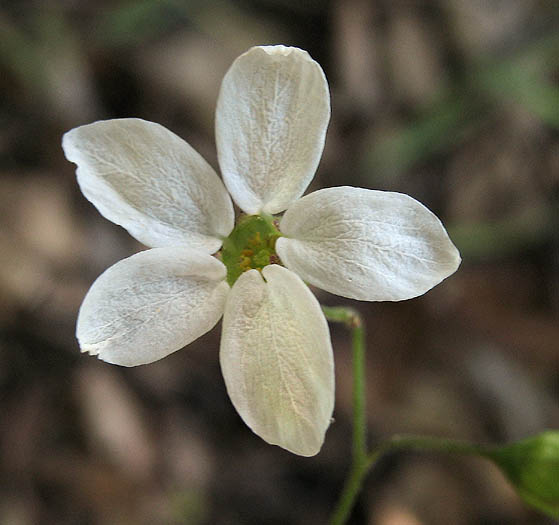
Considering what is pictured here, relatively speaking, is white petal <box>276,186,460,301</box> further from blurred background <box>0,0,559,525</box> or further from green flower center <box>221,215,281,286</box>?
blurred background <box>0,0,559,525</box>

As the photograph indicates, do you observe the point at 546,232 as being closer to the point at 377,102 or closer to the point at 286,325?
the point at 377,102

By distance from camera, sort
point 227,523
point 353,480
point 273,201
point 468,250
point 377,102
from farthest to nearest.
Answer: point 377,102 → point 468,250 → point 227,523 → point 353,480 → point 273,201

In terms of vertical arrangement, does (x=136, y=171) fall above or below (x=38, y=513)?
above

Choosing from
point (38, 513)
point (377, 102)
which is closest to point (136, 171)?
A: point (38, 513)

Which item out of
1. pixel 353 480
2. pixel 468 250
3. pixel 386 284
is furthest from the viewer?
pixel 468 250

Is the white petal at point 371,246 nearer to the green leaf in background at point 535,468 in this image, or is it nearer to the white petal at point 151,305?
the white petal at point 151,305

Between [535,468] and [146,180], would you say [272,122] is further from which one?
[535,468]

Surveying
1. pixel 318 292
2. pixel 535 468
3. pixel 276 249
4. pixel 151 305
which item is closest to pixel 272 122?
pixel 276 249
